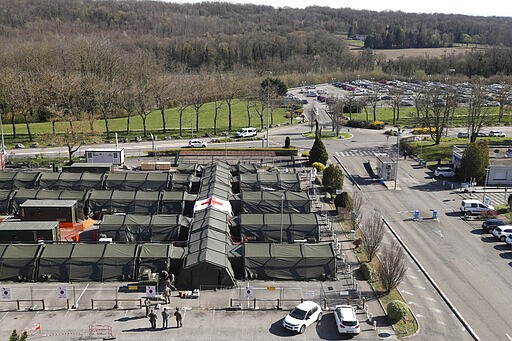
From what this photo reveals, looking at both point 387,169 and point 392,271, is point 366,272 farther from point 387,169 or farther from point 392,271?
point 387,169

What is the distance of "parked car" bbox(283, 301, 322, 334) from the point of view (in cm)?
2522

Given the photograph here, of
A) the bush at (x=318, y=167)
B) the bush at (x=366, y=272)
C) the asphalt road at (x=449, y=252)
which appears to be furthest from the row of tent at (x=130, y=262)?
the bush at (x=318, y=167)

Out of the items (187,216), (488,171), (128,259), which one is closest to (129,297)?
(128,259)

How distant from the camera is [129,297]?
2870 centimetres

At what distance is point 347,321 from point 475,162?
32.6 m

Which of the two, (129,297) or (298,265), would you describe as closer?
(129,297)

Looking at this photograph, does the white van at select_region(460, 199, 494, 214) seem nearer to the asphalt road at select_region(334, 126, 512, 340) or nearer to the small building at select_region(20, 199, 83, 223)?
the asphalt road at select_region(334, 126, 512, 340)

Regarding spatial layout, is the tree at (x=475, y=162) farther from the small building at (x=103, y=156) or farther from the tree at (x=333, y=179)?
the small building at (x=103, y=156)

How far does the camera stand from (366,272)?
30859 mm

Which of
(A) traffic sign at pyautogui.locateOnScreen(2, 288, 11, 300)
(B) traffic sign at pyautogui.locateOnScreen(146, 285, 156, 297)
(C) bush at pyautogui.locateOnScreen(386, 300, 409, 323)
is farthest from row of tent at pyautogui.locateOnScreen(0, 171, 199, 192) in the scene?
(C) bush at pyautogui.locateOnScreen(386, 300, 409, 323)

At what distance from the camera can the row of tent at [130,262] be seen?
30750mm

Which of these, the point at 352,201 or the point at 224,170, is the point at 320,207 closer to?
the point at 352,201

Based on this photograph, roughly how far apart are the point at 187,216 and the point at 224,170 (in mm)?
8777

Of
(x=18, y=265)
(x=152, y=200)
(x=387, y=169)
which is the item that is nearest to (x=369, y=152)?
(x=387, y=169)
